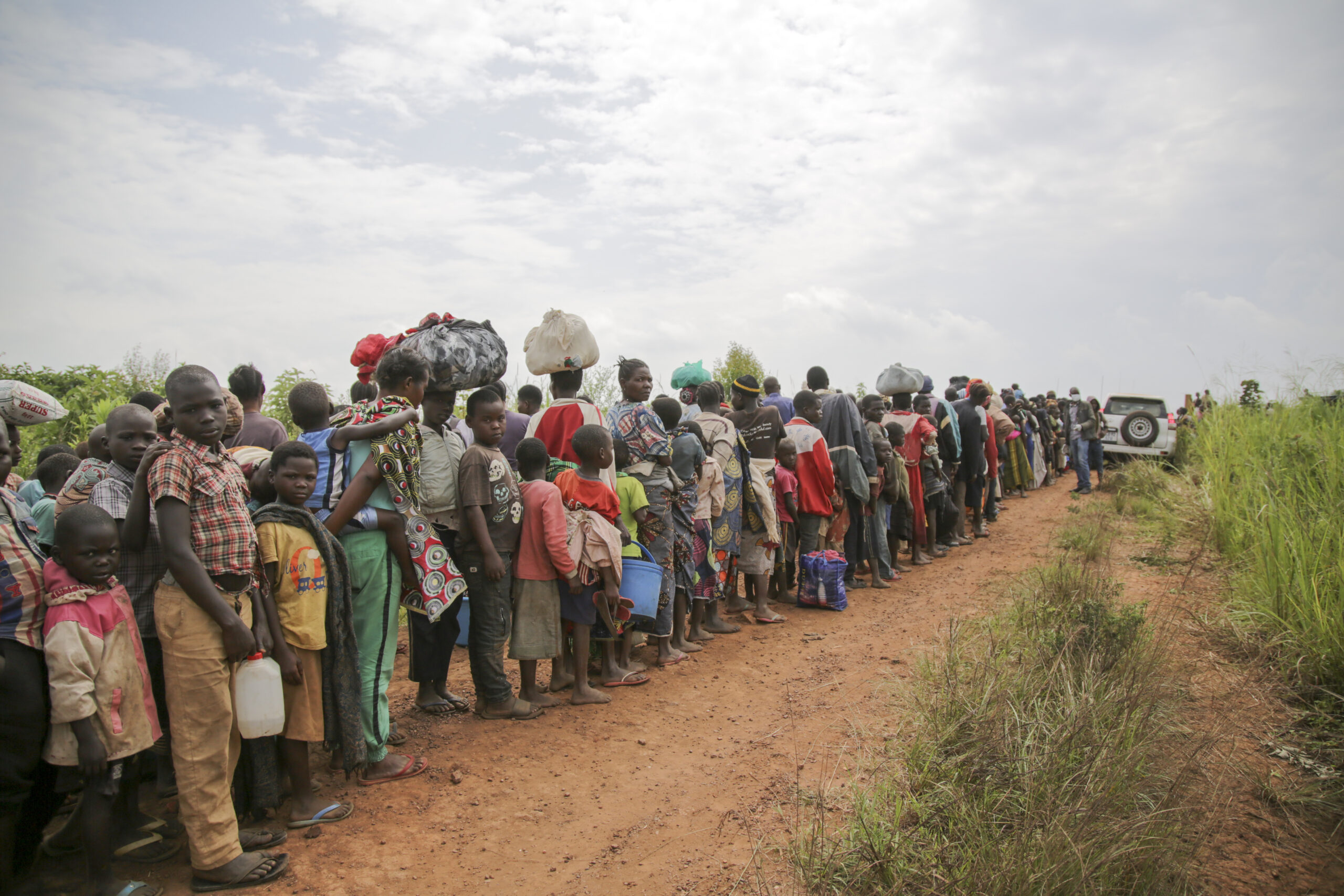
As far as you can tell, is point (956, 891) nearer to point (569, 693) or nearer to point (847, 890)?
point (847, 890)

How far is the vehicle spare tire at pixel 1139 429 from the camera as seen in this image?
16.4 metres

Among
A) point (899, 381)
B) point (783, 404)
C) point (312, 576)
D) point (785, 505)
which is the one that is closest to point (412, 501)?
point (312, 576)

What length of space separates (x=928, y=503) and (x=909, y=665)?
482cm

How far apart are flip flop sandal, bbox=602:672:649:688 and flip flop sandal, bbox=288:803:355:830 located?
2.01 meters

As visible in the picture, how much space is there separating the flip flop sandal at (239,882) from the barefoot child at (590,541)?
210 cm

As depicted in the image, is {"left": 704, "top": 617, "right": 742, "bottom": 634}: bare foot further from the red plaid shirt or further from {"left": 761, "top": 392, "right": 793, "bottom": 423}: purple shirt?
the red plaid shirt

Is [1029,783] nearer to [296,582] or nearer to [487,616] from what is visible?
[487,616]

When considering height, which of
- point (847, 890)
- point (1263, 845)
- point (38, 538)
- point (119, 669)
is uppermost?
point (38, 538)

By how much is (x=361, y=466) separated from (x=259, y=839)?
5.11 feet

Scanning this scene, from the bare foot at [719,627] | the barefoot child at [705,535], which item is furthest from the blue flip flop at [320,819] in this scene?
the bare foot at [719,627]

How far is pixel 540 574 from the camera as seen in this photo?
4.51m

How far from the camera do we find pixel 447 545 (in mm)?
4379

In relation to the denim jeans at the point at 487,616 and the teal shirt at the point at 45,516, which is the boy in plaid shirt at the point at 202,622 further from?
the denim jeans at the point at 487,616

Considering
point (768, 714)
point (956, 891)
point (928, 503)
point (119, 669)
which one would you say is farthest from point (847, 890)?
point (928, 503)
